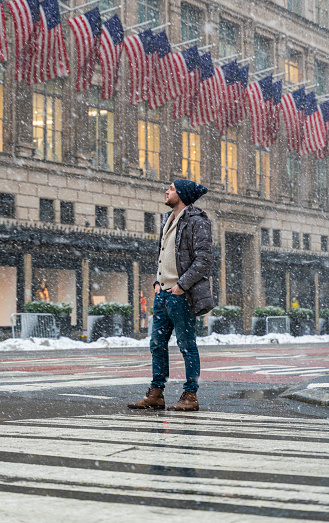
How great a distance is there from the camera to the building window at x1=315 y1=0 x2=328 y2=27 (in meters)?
56.2

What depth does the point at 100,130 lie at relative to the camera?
38.9m

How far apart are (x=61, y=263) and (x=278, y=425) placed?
30.8 m

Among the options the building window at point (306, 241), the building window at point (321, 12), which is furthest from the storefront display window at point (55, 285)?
the building window at point (321, 12)

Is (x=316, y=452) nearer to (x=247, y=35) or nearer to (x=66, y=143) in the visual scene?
(x=66, y=143)

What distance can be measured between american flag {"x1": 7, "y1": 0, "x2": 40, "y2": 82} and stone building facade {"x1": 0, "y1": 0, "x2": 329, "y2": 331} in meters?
4.64

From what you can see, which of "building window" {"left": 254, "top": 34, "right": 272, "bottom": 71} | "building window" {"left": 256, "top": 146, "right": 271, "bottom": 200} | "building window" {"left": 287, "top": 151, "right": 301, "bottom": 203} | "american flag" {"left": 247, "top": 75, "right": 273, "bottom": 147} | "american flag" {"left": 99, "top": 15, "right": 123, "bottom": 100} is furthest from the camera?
"building window" {"left": 287, "top": 151, "right": 301, "bottom": 203}

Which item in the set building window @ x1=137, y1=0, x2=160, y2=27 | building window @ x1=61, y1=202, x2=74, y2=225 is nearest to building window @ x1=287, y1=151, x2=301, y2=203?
building window @ x1=137, y1=0, x2=160, y2=27

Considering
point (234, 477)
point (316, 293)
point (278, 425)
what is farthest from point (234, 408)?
point (316, 293)

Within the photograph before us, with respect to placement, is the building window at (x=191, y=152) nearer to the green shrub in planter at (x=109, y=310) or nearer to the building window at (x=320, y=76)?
the building window at (x=320, y=76)

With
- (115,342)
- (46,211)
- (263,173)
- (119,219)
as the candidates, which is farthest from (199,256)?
(263,173)

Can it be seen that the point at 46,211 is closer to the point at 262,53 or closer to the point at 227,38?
the point at 227,38

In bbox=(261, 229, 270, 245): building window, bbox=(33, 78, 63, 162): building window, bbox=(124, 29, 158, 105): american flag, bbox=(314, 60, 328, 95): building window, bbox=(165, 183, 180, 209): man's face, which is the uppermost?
bbox=(314, 60, 328, 95): building window

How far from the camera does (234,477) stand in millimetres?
3693

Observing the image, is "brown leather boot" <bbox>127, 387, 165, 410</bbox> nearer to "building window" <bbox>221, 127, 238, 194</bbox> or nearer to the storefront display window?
the storefront display window
